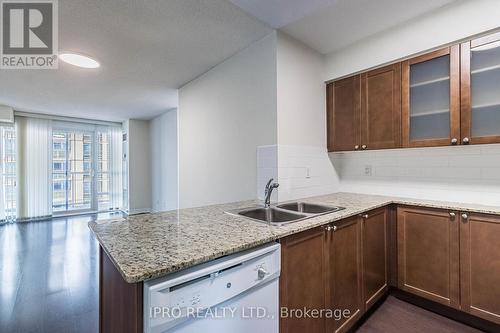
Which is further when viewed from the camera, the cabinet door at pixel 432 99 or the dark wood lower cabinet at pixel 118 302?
the cabinet door at pixel 432 99

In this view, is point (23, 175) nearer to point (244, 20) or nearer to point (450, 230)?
point (244, 20)

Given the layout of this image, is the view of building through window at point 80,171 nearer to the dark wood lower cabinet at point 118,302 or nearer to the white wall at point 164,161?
the white wall at point 164,161

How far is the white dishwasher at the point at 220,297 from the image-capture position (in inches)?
30.5

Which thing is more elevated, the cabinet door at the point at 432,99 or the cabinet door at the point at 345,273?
the cabinet door at the point at 432,99

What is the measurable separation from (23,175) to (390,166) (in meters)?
7.11

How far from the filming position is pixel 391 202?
7.14 feet

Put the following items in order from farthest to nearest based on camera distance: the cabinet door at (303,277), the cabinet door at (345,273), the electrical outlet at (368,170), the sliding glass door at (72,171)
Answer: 1. the sliding glass door at (72,171)
2. the electrical outlet at (368,170)
3. the cabinet door at (345,273)
4. the cabinet door at (303,277)

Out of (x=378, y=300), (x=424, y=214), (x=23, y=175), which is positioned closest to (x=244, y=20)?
(x=424, y=214)

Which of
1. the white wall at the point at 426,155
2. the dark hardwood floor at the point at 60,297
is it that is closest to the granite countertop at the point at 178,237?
the white wall at the point at 426,155

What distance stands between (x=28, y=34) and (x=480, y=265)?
13.5 feet

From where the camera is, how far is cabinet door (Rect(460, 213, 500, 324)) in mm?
1654

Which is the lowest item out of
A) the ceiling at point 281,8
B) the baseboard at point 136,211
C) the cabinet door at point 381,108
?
the baseboard at point 136,211

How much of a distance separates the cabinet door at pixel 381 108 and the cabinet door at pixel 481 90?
1.48 ft

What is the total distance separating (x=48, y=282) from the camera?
2541 millimetres
